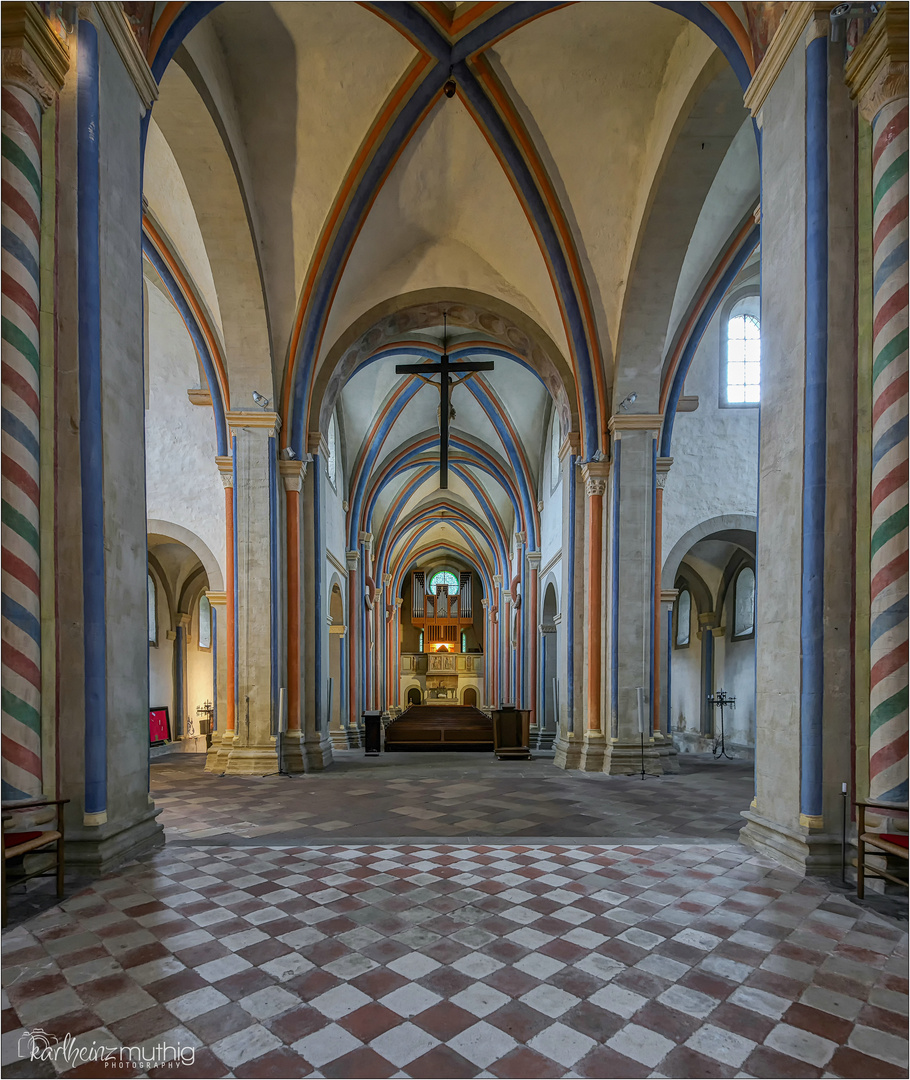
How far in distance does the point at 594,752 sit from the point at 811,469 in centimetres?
713

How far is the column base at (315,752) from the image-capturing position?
11.1m

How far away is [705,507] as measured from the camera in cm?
1397

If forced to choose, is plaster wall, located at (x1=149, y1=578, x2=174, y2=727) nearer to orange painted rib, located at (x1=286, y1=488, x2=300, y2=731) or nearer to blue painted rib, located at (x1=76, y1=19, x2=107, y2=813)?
orange painted rib, located at (x1=286, y1=488, x2=300, y2=731)

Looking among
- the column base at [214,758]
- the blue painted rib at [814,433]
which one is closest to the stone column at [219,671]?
the column base at [214,758]

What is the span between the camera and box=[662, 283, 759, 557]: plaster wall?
14.0m

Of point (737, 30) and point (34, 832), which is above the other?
point (737, 30)

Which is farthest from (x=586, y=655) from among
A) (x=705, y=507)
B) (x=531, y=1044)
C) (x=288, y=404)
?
(x=531, y=1044)

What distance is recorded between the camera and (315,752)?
11.2 m

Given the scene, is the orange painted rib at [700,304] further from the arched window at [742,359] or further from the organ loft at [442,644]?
the organ loft at [442,644]

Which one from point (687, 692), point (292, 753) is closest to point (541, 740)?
point (687, 692)

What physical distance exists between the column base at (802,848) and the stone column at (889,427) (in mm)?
487

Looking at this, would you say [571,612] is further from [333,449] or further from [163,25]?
[163,25]

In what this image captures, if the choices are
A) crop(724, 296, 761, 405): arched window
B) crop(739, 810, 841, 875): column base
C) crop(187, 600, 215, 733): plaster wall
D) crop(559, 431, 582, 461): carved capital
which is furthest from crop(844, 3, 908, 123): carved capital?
crop(187, 600, 215, 733): plaster wall

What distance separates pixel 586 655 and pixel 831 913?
7600 mm
